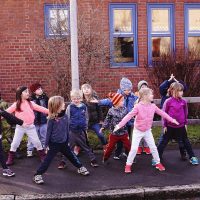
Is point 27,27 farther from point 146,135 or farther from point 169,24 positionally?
point 146,135

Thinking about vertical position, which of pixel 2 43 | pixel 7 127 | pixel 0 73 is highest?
pixel 2 43

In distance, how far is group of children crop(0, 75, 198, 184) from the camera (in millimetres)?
7043

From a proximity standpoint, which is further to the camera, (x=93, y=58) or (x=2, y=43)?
(x=2, y=43)

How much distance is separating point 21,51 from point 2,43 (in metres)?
0.57

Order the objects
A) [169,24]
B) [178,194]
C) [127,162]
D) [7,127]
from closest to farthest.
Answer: [178,194] < [127,162] < [7,127] < [169,24]

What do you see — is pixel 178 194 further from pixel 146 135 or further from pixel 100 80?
pixel 100 80

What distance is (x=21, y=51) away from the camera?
40.6ft

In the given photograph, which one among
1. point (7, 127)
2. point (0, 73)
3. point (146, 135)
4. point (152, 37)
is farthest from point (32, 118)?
point (152, 37)

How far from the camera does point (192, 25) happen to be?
43.1 feet

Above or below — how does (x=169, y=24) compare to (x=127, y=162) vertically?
above

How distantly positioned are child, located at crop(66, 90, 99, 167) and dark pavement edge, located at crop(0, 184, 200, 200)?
1.37 m

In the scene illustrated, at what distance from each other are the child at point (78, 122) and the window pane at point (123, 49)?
17.5 feet

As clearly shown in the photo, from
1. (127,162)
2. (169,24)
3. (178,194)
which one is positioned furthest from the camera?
(169,24)

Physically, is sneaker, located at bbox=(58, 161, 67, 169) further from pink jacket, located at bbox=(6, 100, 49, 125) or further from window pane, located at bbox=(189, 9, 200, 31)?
window pane, located at bbox=(189, 9, 200, 31)
